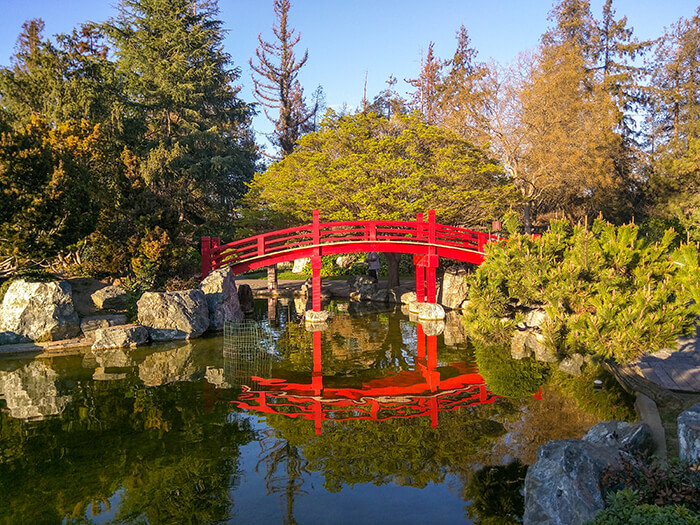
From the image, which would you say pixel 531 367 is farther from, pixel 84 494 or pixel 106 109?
pixel 106 109

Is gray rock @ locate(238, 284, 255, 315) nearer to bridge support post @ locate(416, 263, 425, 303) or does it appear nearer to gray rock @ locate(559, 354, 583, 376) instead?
bridge support post @ locate(416, 263, 425, 303)

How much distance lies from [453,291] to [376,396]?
38.4 feet

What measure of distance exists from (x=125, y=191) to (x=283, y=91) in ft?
70.2

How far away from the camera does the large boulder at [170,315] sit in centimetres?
1490

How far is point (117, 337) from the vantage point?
14.2 metres

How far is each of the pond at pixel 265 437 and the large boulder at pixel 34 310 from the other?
128cm

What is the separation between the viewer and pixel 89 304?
16203 mm

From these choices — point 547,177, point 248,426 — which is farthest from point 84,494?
point 547,177

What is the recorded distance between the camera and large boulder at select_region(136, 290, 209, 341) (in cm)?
1490

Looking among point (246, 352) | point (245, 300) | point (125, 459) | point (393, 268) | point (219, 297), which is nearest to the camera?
point (125, 459)

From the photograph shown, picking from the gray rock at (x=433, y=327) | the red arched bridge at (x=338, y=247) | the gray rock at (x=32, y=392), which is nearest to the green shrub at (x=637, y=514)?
the gray rock at (x=32, y=392)

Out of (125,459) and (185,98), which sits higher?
(185,98)

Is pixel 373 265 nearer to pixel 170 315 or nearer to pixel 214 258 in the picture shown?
pixel 214 258

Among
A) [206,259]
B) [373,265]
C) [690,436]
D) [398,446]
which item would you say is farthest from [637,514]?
[373,265]
